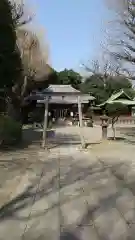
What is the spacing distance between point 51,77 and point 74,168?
41.1 metres

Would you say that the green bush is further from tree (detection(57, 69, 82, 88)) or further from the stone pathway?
tree (detection(57, 69, 82, 88))

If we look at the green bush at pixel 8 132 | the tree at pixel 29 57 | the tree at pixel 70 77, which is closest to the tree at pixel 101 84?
the tree at pixel 70 77

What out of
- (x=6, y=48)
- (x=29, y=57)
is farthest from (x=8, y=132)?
(x=29, y=57)

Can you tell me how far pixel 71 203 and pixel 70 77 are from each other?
65.4 m

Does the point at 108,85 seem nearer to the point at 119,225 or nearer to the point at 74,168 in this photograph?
the point at 74,168

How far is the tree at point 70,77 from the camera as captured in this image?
6994 cm

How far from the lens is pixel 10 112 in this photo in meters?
25.2

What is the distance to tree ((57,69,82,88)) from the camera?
6994 cm

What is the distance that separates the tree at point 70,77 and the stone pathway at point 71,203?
5947cm

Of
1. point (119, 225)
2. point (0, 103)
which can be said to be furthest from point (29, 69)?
point (119, 225)

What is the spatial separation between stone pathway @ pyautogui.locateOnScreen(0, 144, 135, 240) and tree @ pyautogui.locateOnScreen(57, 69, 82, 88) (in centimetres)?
5947

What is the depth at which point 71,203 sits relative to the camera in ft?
21.3

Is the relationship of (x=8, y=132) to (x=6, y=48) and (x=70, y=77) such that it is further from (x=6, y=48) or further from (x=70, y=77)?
(x=70, y=77)

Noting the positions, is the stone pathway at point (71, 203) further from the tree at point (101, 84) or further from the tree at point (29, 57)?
the tree at point (101, 84)
